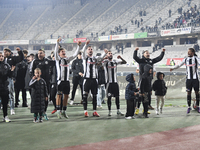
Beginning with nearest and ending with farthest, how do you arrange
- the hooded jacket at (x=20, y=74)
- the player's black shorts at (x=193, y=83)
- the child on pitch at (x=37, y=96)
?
the child on pitch at (x=37, y=96) < the player's black shorts at (x=193, y=83) < the hooded jacket at (x=20, y=74)

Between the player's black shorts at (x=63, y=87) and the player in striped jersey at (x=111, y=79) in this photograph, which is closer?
the player's black shorts at (x=63, y=87)

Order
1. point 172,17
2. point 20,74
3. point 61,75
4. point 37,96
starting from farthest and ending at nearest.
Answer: point 172,17 < point 20,74 < point 61,75 < point 37,96

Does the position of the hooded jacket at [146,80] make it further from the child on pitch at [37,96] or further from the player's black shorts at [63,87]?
the child on pitch at [37,96]

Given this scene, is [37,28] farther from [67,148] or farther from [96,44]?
[67,148]

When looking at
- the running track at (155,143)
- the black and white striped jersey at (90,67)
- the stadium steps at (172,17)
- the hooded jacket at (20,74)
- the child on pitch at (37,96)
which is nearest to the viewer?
the running track at (155,143)

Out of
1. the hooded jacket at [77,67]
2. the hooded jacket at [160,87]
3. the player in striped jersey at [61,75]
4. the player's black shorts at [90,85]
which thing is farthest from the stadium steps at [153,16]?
the player in striped jersey at [61,75]

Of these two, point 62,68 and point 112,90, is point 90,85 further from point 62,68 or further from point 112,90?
point 62,68

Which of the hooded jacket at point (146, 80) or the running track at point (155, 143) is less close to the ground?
the hooded jacket at point (146, 80)

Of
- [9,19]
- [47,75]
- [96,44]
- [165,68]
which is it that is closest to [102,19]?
[96,44]

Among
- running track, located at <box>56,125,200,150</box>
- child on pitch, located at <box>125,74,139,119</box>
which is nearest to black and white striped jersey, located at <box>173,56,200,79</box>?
child on pitch, located at <box>125,74,139,119</box>

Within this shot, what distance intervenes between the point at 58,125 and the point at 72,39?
48653 mm

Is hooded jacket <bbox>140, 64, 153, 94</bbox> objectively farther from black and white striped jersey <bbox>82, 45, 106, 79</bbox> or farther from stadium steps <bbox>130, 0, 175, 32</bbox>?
Answer: stadium steps <bbox>130, 0, 175, 32</bbox>

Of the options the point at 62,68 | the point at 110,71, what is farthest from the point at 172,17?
the point at 62,68

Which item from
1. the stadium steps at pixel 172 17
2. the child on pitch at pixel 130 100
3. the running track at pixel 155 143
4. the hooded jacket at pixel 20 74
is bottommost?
the running track at pixel 155 143
